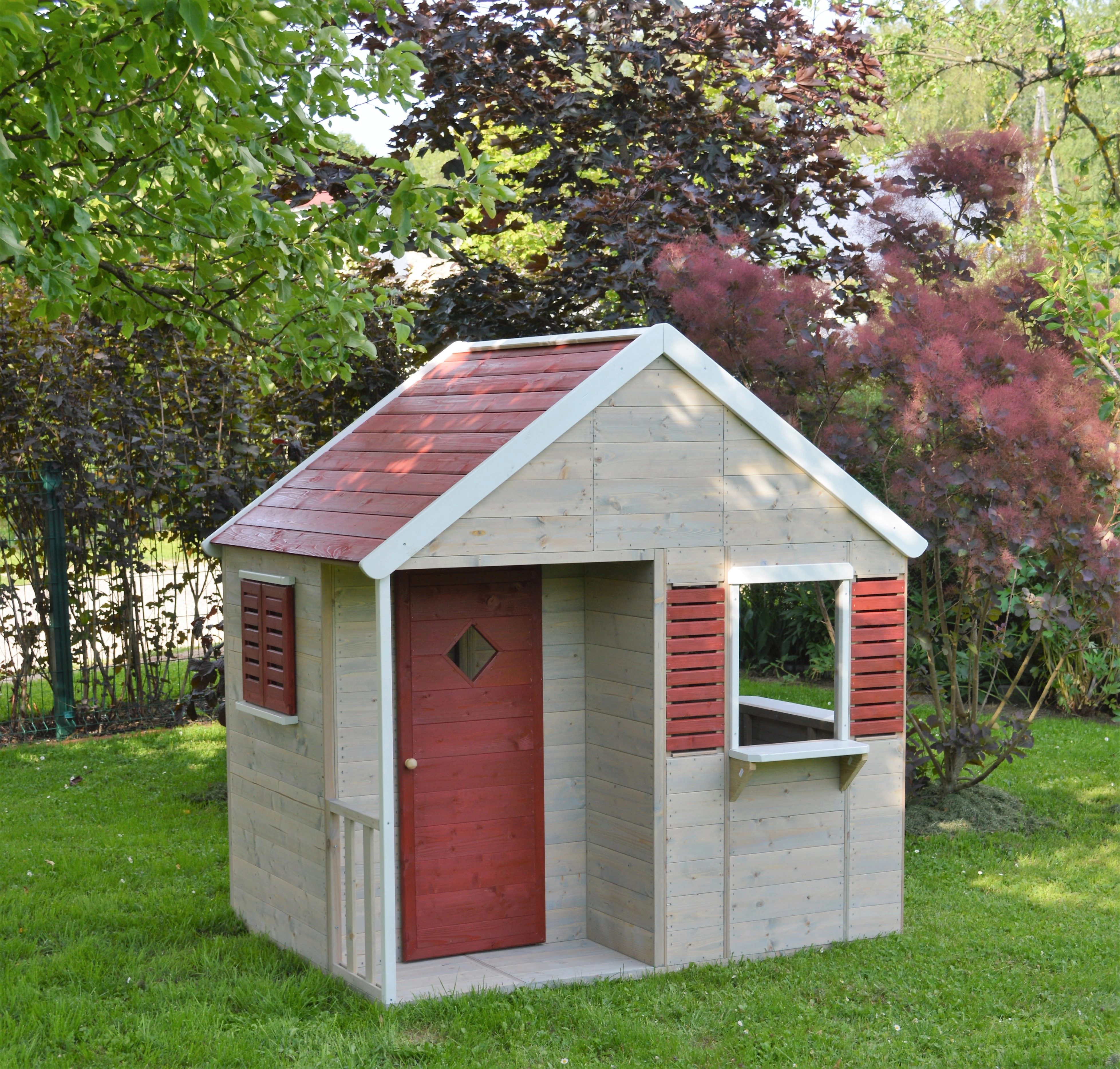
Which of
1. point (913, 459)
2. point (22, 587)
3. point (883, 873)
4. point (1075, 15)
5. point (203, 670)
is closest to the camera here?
point (883, 873)

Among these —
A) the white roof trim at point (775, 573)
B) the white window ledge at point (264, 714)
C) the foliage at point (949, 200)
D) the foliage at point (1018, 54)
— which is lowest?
the white window ledge at point (264, 714)

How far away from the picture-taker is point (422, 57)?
10234 mm

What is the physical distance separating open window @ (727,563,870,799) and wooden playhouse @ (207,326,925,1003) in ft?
0.06

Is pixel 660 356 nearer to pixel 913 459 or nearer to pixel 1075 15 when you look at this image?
pixel 913 459

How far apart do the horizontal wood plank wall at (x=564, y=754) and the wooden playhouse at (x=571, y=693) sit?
1 centimetres

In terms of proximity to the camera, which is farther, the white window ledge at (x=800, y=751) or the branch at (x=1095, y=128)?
the branch at (x=1095, y=128)

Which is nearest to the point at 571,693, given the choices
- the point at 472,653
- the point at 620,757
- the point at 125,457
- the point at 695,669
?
the point at 620,757

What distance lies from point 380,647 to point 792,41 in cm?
786

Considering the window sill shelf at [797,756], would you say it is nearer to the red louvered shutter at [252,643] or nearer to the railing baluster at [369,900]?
the railing baluster at [369,900]

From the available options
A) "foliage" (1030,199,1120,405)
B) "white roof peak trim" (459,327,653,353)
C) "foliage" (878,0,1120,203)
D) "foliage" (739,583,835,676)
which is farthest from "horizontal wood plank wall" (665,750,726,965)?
"foliage" (739,583,835,676)

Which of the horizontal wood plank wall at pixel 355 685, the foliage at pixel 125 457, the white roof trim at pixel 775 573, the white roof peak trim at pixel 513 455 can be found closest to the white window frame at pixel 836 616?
the white roof trim at pixel 775 573

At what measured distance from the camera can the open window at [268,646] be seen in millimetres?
6676

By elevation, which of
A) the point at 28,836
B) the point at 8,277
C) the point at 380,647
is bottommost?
the point at 28,836

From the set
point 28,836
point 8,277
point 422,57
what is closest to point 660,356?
point 8,277
